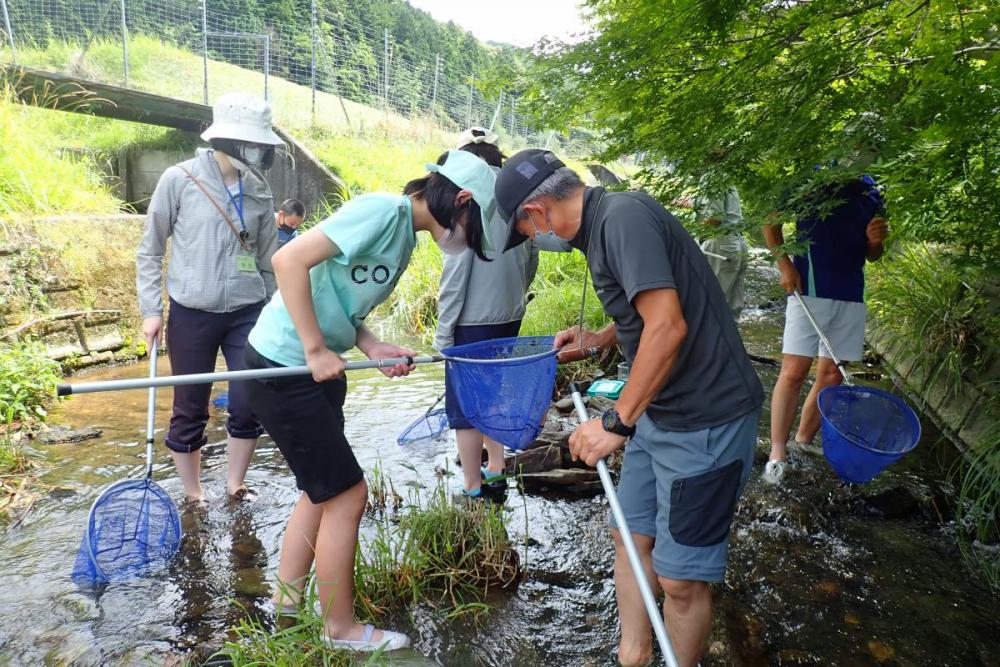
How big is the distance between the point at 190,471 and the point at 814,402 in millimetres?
3845

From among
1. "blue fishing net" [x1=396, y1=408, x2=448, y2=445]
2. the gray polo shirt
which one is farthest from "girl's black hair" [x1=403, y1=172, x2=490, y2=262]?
"blue fishing net" [x1=396, y1=408, x2=448, y2=445]

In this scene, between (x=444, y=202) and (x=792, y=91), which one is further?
(x=792, y=91)

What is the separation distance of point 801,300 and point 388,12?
101 feet

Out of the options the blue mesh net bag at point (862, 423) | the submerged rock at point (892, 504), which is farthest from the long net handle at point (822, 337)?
the submerged rock at point (892, 504)

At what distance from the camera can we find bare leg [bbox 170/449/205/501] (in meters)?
3.78

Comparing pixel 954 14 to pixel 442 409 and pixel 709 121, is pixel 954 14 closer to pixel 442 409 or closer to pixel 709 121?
pixel 709 121

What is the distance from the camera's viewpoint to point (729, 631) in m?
2.83

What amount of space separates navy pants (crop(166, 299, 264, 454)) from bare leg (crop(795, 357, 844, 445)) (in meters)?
3.33

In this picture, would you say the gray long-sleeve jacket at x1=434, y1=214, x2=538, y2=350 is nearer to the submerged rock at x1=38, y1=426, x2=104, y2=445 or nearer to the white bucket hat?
the white bucket hat

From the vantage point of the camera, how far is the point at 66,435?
4984 mm

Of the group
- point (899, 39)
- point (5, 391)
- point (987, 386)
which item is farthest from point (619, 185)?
point (5, 391)

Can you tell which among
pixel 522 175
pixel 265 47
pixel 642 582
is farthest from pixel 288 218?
pixel 265 47

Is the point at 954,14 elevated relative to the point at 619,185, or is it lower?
elevated

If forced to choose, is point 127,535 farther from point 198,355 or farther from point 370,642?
point 370,642
